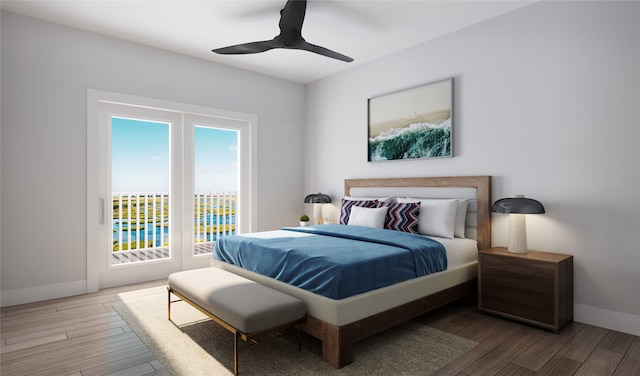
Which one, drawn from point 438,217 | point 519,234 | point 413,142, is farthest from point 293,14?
point 519,234

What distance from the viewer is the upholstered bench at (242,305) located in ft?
6.86

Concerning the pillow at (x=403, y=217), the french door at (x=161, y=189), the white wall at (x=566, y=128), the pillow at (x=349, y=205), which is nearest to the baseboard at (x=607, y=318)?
the white wall at (x=566, y=128)

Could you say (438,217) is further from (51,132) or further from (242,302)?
(51,132)

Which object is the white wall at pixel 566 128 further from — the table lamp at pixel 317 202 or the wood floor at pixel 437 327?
the table lamp at pixel 317 202

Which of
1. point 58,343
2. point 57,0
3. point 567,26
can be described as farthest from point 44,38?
point 567,26

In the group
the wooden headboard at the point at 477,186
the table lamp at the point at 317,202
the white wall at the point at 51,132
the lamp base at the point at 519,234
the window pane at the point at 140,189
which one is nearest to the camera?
the lamp base at the point at 519,234

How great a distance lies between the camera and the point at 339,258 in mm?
2434

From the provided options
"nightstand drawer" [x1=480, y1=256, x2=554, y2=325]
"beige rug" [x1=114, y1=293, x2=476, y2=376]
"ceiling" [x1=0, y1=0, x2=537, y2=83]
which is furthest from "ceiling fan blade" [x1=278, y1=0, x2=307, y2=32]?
"nightstand drawer" [x1=480, y1=256, x2=554, y2=325]

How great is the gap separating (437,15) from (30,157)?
4.25 metres

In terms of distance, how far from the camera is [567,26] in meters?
3.06

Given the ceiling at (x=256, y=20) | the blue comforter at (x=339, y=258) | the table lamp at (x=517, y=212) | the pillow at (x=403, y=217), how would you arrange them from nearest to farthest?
1. the blue comforter at (x=339, y=258)
2. the table lamp at (x=517, y=212)
3. the ceiling at (x=256, y=20)
4. the pillow at (x=403, y=217)

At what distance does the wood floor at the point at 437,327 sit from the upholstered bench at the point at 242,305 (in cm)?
46

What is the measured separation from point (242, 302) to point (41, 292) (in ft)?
8.78

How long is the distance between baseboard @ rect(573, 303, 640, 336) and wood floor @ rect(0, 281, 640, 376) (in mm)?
75
